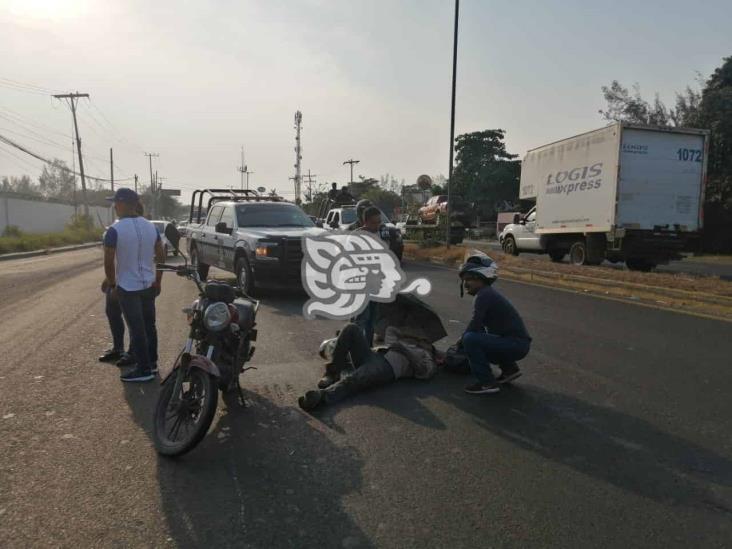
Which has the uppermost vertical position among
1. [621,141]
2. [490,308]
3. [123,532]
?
[621,141]

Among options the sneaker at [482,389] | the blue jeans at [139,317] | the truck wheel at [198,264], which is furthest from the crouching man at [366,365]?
the truck wheel at [198,264]

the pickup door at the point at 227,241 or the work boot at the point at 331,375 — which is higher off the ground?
the pickup door at the point at 227,241

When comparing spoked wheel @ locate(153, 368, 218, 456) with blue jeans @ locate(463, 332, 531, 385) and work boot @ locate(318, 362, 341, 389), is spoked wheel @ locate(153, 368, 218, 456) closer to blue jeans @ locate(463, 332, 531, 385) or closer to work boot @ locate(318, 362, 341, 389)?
work boot @ locate(318, 362, 341, 389)

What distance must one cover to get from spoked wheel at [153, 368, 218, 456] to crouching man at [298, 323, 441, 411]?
0.94m

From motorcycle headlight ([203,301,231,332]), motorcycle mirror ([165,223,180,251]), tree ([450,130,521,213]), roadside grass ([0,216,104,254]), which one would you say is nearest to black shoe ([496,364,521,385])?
motorcycle headlight ([203,301,231,332])

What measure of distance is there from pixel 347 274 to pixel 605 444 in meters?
4.24

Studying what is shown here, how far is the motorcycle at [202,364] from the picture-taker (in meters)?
3.73

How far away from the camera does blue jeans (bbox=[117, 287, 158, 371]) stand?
5.34m

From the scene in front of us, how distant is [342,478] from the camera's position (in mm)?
3436

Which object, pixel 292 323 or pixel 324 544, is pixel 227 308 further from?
pixel 292 323

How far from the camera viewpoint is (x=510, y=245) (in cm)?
2156

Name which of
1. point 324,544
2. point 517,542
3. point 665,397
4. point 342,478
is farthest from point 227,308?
point 665,397

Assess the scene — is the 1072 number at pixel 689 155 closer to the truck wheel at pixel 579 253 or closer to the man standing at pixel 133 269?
the truck wheel at pixel 579 253

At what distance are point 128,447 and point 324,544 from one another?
179 cm
